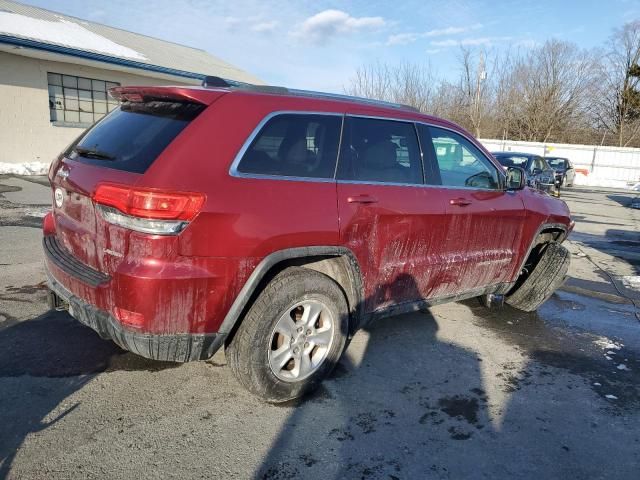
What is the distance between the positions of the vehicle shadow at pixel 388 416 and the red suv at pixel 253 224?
27 centimetres

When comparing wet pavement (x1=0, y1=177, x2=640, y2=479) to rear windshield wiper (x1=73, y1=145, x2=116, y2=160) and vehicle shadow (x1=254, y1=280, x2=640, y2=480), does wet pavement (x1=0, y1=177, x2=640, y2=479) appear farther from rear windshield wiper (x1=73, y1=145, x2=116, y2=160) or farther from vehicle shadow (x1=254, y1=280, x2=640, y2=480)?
rear windshield wiper (x1=73, y1=145, x2=116, y2=160)

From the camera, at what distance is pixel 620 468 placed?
278cm

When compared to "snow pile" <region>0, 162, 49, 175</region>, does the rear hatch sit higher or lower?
higher

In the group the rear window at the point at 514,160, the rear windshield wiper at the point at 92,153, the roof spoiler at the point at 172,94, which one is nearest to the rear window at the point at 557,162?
the rear window at the point at 514,160

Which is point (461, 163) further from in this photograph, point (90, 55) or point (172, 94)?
point (90, 55)

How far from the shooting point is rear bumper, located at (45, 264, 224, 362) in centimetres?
270

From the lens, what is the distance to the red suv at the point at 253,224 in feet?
8.70

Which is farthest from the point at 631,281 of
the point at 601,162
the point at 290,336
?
the point at 601,162

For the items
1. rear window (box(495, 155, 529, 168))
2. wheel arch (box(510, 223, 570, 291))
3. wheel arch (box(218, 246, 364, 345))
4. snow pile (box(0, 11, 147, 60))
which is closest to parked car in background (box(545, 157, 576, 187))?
rear window (box(495, 155, 529, 168))

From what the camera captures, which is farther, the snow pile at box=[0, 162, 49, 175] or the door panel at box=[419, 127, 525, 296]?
the snow pile at box=[0, 162, 49, 175]

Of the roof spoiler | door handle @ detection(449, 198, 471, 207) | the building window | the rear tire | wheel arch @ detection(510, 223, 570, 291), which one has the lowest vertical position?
→ the rear tire

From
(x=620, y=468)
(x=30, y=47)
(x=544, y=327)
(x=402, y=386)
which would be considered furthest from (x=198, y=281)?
(x=30, y=47)

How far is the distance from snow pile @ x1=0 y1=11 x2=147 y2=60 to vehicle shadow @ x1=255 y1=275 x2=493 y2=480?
45.0 feet

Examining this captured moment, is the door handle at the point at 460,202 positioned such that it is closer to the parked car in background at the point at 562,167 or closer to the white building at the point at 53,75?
the white building at the point at 53,75
